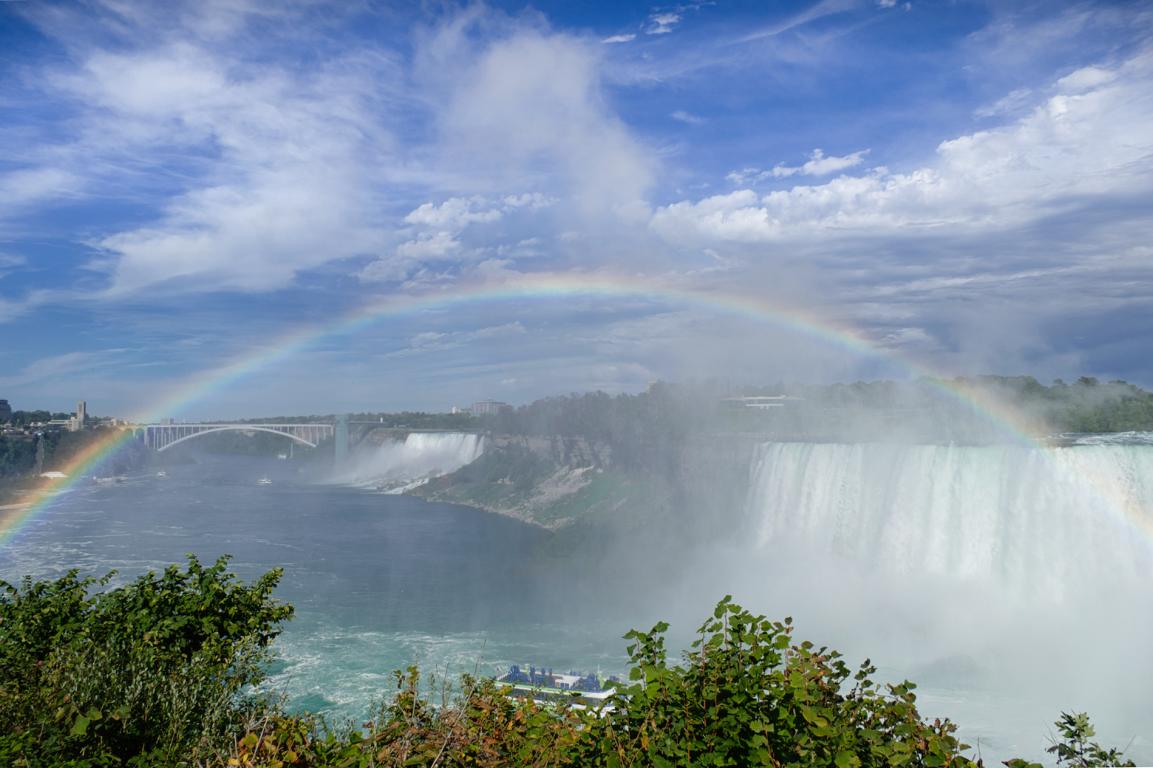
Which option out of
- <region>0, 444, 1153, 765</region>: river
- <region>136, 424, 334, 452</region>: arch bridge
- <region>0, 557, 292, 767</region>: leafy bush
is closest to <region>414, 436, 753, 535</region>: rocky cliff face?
<region>0, 444, 1153, 765</region>: river

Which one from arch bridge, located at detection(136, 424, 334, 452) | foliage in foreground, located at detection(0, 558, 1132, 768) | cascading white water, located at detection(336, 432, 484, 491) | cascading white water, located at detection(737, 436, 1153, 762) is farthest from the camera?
arch bridge, located at detection(136, 424, 334, 452)

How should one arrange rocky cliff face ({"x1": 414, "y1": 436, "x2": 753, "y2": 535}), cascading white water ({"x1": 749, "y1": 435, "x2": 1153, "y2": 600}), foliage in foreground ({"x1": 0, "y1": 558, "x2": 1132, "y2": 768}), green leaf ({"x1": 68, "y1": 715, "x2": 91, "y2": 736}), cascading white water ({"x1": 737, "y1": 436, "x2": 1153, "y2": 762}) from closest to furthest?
foliage in foreground ({"x1": 0, "y1": 558, "x2": 1132, "y2": 768}) < green leaf ({"x1": 68, "y1": 715, "x2": 91, "y2": 736}) < cascading white water ({"x1": 737, "y1": 436, "x2": 1153, "y2": 762}) < cascading white water ({"x1": 749, "y1": 435, "x2": 1153, "y2": 600}) < rocky cliff face ({"x1": 414, "y1": 436, "x2": 753, "y2": 535})

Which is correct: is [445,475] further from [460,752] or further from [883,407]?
[460,752]

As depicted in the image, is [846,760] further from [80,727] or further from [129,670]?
[129,670]

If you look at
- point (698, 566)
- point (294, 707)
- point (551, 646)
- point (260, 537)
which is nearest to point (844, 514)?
point (698, 566)

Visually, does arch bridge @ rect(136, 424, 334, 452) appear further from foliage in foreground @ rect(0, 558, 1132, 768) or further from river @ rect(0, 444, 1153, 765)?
foliage in foreground @ rect(0, 558, 1132, 768)

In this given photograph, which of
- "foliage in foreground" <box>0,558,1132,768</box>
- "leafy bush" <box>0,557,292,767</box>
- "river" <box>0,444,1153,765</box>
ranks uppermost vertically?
"foliage in foreground" <box>0,558,1132,768</box>
